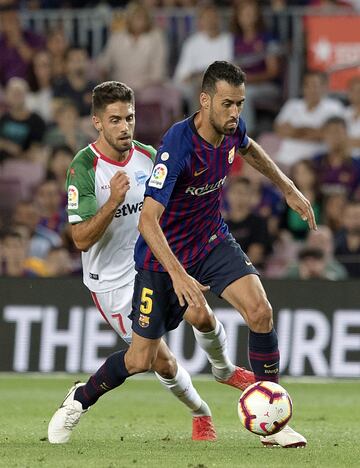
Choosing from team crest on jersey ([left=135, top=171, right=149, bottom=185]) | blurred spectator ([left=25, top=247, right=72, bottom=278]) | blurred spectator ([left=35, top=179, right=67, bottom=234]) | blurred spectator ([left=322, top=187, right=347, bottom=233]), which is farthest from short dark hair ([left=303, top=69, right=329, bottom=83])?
team crest on jersey ([left=135, top=171, right=149, bottom=185])

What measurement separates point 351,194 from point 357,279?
2.19m

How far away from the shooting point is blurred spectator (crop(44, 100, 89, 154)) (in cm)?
1670

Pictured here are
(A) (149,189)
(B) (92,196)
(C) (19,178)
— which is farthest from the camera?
(C) (19,178)

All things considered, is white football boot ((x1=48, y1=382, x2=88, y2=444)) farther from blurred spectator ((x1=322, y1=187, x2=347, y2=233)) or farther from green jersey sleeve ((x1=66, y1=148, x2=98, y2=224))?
blurred spectator ((x1=322, y1=187, x2=347, y2=233))

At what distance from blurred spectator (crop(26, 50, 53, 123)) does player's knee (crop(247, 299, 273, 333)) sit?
10385 mm

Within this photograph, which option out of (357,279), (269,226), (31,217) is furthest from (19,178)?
(357,279)

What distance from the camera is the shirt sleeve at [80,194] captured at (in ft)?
26.2

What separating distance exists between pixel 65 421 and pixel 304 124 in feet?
30.1

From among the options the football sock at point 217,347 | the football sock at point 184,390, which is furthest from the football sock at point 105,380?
the football sock at point 217,347

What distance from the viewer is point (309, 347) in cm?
1309

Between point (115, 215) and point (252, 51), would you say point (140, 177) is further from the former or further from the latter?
point (252, 51)

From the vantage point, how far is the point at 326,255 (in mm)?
14062

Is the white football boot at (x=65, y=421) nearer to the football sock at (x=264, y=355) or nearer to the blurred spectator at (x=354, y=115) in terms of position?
the football sock at (x=264, y=355)

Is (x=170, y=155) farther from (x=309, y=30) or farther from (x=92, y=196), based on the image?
(x=309, y=30)
